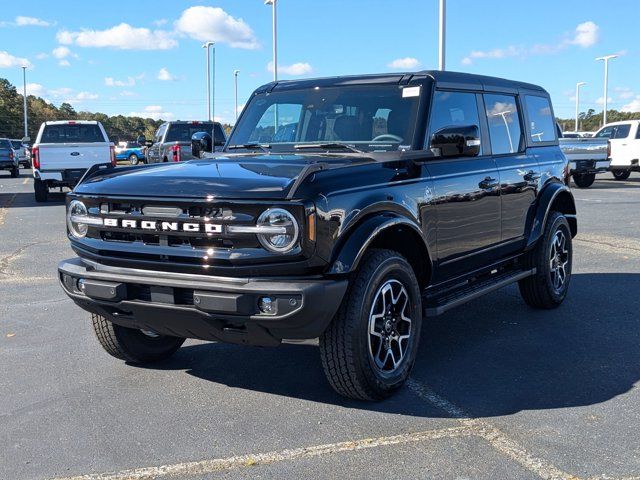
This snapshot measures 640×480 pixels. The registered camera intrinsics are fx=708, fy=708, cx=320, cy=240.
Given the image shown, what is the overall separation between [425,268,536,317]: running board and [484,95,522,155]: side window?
40.1 inches

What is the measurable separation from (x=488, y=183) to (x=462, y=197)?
470 mm

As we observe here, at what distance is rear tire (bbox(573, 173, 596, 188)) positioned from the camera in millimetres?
22156

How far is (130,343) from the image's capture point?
477cm

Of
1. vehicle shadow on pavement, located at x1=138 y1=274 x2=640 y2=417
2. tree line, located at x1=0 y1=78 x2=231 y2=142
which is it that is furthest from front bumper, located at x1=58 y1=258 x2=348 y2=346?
Result: tree line, located at x1=0 y1=78 x2=231 y2=142

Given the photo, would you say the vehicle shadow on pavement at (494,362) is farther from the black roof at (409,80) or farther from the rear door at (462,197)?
the black roof at (409,80)

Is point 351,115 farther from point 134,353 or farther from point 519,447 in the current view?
point 519,447

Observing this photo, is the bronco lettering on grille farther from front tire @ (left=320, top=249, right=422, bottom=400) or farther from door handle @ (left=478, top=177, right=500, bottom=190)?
door handle @ (left=478, top=177, right=500, bottom=190)

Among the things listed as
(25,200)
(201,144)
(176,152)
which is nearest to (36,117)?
(25,200)

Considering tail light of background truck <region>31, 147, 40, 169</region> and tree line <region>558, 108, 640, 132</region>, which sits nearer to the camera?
tail light of background truck <region>31, 147, 40, 169</region>

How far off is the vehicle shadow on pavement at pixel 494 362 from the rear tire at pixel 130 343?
0.35ft

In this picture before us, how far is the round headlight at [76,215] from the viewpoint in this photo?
426 cm

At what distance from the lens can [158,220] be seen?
3.84 meters

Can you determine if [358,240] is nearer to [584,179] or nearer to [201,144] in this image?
[201,144]

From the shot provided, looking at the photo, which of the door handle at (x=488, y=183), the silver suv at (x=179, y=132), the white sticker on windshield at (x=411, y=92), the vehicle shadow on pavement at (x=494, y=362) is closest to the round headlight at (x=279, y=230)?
the vehicle shadow on pavement at (x=494, y=362)
